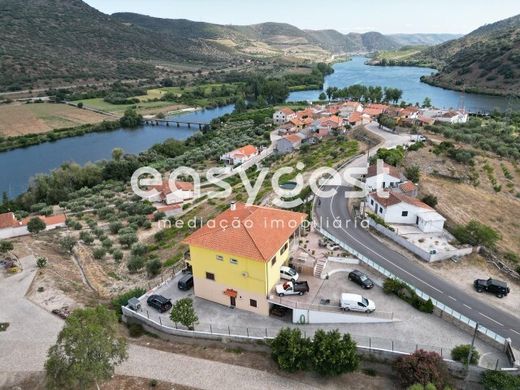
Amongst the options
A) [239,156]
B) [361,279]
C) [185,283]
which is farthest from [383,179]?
[239,156]

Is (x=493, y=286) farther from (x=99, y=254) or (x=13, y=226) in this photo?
(x=13, y=226)

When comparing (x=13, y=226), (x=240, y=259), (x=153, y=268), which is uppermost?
(x=240, y=259)

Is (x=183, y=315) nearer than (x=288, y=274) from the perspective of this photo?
Yes

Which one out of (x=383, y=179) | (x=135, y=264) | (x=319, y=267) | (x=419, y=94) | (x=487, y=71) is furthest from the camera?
(x=419, y=94)

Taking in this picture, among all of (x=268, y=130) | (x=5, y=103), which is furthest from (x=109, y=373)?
(x=5, y=103)

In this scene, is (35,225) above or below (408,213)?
below

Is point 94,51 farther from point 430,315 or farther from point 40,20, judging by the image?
point 430,315

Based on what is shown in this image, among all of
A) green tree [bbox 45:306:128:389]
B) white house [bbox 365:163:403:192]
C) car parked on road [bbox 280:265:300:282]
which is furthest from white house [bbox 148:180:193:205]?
green tree [bbox 45:306:128:389]
